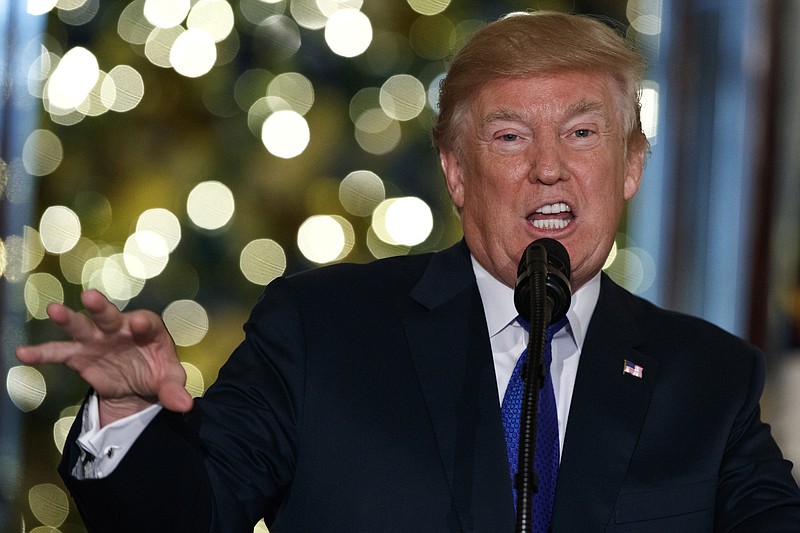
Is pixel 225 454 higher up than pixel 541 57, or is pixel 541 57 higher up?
pixel 541 57

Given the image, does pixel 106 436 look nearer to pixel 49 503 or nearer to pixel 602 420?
pixel 602 420

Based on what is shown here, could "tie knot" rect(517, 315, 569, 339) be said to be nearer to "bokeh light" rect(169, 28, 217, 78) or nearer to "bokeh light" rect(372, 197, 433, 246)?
"bokeh light" rect(372, 197, 433, 246)

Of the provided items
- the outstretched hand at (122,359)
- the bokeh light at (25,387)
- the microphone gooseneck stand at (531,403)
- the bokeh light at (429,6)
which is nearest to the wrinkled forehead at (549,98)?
the microphone gooseneck stand at (531,403)

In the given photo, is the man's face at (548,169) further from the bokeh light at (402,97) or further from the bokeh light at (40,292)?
the bokeh light at (40,292)

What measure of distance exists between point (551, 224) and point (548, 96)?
8.4 inches

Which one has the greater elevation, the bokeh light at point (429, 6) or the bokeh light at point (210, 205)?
the bokeh light at point (429, 6)

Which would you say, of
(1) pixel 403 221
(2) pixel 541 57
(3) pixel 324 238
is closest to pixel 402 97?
(1) pixel 403 221

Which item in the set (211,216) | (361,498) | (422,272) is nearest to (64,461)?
(361,498)

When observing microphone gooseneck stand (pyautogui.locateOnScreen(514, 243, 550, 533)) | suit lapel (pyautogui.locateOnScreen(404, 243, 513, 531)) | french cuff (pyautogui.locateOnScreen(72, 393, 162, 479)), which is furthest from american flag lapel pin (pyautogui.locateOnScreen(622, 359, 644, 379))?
french cuff (pyautogui.locateOnScreen(72, 393, 162, 479))

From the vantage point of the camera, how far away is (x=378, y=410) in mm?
1648

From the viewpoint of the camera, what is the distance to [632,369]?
69.4 inches

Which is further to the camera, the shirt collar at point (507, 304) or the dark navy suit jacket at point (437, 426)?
the shirt collar at point (507, 304)

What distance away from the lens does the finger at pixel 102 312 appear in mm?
1080

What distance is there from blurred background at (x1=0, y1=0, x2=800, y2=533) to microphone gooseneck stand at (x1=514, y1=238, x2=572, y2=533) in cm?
154
